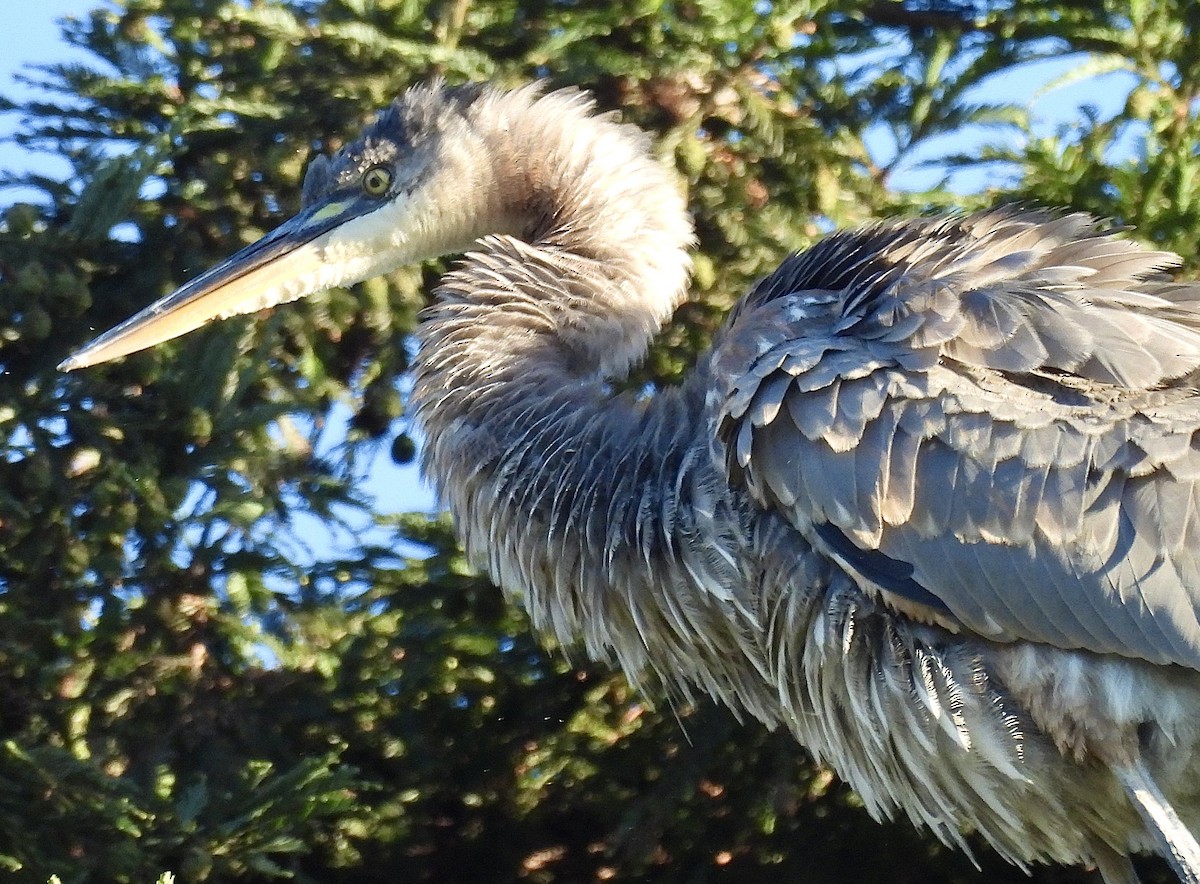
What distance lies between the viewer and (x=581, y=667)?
3723 millimetres

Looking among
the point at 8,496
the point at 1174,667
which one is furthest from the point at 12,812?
the point at 1174,667

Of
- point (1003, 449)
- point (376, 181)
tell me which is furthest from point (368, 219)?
point (1003, 449)

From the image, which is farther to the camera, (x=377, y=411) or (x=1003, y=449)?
(x=377, y=411)

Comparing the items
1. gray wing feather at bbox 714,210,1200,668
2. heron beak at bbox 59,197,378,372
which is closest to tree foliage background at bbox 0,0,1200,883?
heron beak at bbox 59,197,378,372

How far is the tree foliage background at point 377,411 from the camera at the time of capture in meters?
3.42

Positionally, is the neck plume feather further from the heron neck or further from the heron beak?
the heron beak

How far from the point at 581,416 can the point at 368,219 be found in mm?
730

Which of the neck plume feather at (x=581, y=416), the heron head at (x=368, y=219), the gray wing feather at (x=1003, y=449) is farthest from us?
the heron head at (x=368, y=219)

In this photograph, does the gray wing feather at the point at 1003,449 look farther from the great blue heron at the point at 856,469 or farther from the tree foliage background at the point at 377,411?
the tree foliage background at the point at 377,411

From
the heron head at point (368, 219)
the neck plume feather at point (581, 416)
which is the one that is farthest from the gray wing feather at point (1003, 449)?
the heron head at point (368, 219)

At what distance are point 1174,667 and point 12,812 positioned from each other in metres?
2.08

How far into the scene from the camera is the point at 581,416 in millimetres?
3324

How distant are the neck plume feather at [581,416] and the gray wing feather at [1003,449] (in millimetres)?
235

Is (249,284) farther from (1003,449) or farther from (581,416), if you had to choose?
(1003,449)
